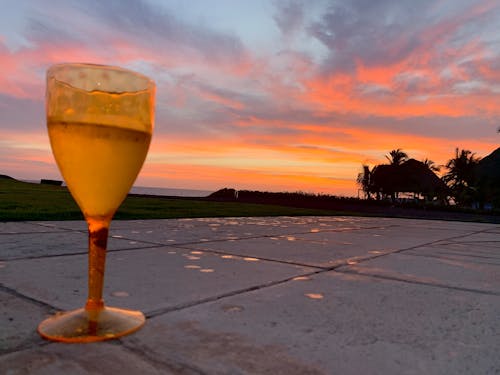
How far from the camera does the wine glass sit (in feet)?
3.51

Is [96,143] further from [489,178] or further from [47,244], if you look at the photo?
[489,178]

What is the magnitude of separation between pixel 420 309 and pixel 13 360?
57.4 inches

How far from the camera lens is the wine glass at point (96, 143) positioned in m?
1.07

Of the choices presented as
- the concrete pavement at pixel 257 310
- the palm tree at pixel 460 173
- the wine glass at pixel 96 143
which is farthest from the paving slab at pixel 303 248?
the palm tree at pixel 460 173

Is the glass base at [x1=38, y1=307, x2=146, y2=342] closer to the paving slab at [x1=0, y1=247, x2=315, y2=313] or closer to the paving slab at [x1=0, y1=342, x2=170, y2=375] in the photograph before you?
the paving slab at [x1=0, y1=342, x2=170, y2=375]

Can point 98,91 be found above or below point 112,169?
above

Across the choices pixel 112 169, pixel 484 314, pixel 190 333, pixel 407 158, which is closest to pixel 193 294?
pixel 190 333

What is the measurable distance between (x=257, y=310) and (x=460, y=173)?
39.3m

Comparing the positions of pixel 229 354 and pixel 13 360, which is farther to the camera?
pixel 229 354

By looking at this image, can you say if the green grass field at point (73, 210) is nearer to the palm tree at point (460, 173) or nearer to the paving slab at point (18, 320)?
the paving slab at point (18, 320)

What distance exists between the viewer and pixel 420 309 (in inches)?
63.6

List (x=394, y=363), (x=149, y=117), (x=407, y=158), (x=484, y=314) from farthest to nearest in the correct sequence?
(x=407, y=158) → (x=484, y=314) → (x=149, y=117) → (x=394, y=363)

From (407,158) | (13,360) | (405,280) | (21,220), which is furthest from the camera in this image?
(407,158)

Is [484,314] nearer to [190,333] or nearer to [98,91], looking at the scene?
[190,333]
